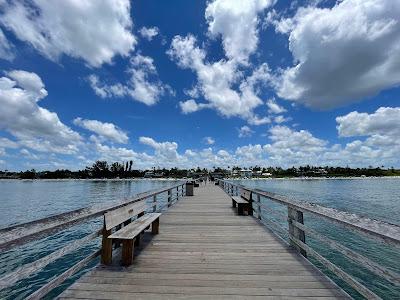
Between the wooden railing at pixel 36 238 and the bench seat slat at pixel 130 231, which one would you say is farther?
the bench seat slat at pixel 130 231

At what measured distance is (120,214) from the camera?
14.6ft

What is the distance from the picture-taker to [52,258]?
2.79m

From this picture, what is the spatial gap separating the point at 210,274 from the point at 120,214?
1771mm

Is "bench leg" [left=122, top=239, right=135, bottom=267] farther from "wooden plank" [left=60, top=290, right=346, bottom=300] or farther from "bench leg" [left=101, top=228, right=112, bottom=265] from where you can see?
"wooden plank" [left=60, top=290, right=346, bottom=300]

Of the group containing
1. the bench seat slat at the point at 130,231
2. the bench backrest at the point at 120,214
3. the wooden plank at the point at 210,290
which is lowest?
the wooden plank at the point at 210,290

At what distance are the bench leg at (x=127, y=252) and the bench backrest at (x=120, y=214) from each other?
34 cm

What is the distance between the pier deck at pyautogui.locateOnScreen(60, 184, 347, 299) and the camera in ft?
10.1

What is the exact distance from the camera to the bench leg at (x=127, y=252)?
3.99 m

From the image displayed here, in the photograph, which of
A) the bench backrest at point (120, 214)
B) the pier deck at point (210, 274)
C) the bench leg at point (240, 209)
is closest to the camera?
the pier deck at point (210, 274)

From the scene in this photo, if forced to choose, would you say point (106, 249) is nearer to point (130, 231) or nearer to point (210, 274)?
point (130, 231)

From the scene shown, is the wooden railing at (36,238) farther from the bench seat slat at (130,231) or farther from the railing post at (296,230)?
the railing post at (296,230)

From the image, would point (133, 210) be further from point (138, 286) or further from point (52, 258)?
point (52, 258)

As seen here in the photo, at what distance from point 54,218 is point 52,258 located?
422 millimetres

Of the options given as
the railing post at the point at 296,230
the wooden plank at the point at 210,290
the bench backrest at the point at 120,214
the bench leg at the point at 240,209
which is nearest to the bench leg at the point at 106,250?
the bench backrest at the point at 120,214
